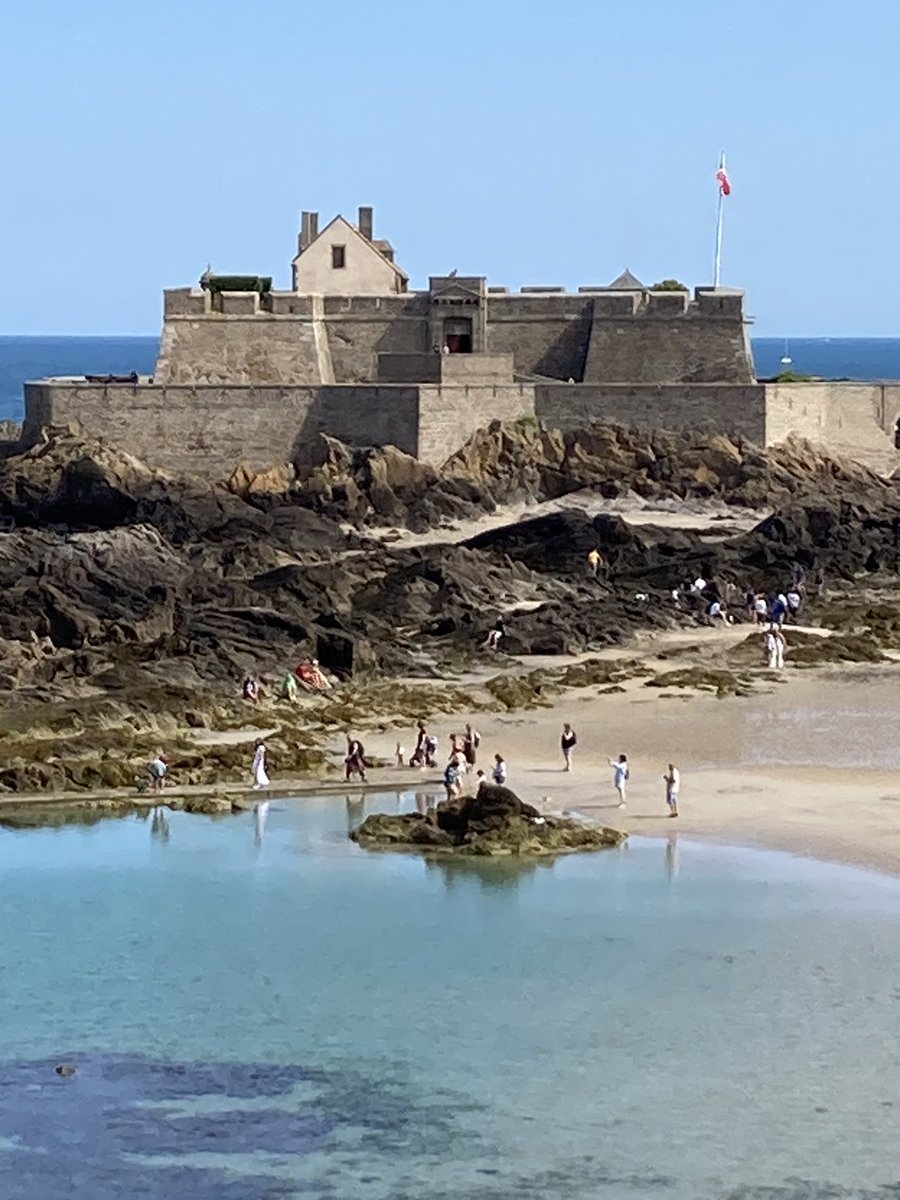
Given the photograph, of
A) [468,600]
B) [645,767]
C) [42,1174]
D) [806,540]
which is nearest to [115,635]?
[468,600]

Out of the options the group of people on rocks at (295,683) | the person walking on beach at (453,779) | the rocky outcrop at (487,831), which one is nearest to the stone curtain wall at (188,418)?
the group of people on rocks at (295,683)

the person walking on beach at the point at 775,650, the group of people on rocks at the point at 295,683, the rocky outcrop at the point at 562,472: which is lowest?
the group of people on rocks at the point at 295,683

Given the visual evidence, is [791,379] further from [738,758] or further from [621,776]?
[621,776]

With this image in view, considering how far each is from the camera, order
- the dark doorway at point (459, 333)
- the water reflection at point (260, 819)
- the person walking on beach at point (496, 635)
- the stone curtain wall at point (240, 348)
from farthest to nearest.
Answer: the dark doorway at point (459, 333), the stone curtain wall at point (240, 348), the person walking on beach at point (496, 635), the water reflection at point (260, 819)

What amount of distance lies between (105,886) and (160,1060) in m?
4.97

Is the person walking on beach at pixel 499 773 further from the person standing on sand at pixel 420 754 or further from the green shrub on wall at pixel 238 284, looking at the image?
the green shrub on wall at pixel 238 284

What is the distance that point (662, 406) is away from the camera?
4872cm

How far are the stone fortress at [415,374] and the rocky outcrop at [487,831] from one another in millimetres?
24515

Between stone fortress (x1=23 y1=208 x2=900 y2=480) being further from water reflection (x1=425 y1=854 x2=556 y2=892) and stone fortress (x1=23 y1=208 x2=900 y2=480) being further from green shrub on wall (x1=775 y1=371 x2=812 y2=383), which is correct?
water reflection (x1=425 y1=854 x2=556 y2=892)

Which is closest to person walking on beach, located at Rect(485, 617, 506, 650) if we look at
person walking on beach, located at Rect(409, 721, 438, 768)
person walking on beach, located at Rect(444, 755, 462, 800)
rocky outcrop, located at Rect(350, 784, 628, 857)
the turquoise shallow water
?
person walking on beach, located at Rect(409, 721, 438, 768)

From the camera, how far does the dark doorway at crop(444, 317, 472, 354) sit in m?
52.3

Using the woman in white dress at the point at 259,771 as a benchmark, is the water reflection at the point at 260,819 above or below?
below

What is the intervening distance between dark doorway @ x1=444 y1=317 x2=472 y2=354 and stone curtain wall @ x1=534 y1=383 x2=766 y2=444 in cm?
374

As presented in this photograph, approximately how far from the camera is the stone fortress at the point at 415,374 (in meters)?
→ 48.4
